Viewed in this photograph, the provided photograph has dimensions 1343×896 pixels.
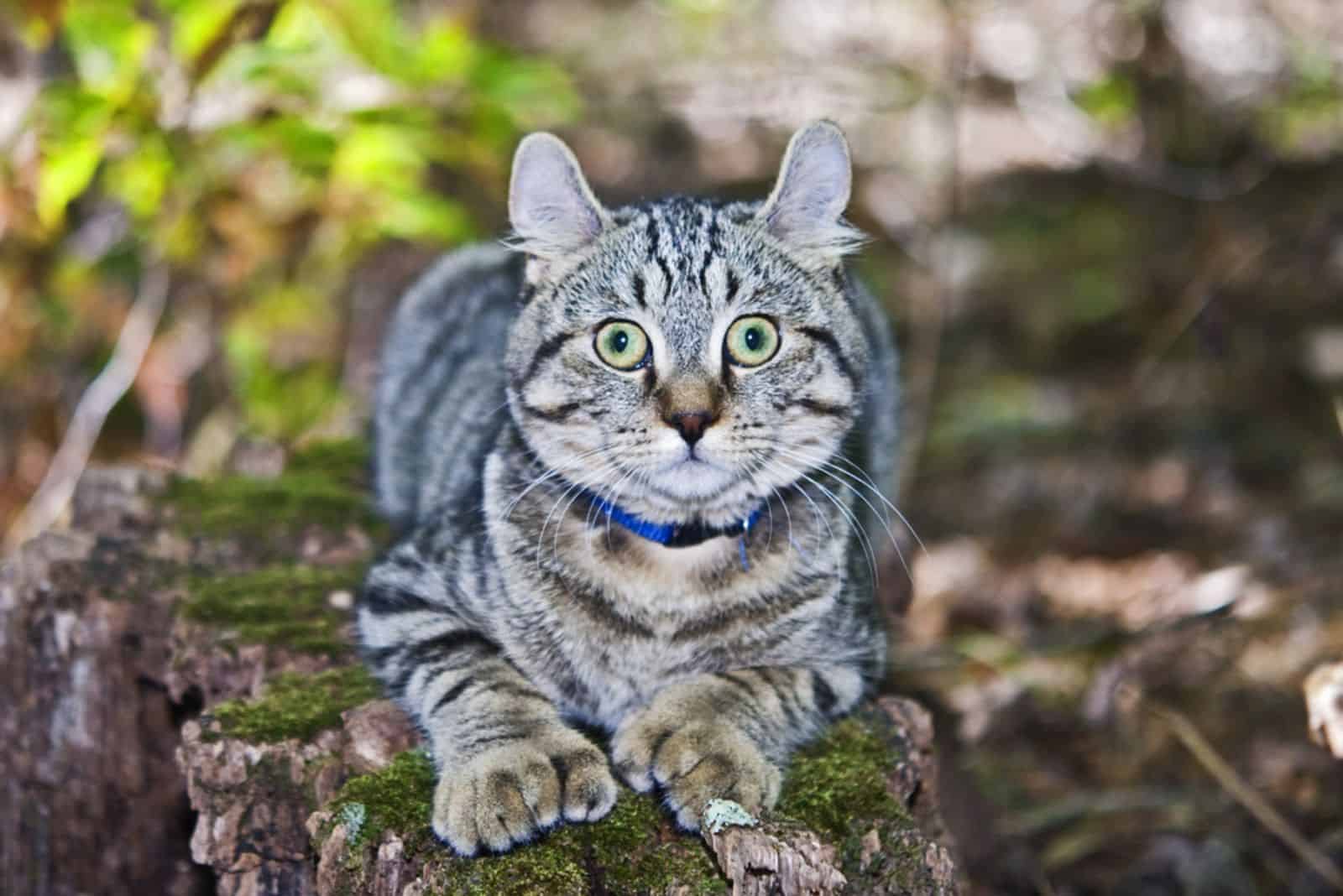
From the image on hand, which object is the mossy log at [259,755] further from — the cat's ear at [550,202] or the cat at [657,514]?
the cat's ear at [550,202]

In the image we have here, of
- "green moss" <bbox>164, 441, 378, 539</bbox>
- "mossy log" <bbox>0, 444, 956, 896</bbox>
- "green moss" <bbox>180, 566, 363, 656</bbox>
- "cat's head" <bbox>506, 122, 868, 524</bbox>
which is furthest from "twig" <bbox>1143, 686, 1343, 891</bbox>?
"green moss" <bbox>164, 441, 378, 539</bbox>

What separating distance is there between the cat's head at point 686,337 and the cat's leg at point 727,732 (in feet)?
1.21

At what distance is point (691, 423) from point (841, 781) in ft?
2.50

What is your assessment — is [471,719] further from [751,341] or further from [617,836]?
[751,341]

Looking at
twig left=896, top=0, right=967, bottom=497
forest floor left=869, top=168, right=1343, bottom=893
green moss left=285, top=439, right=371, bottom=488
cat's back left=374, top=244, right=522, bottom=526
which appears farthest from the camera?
twig left=896, top=0, right=967, bottom=497

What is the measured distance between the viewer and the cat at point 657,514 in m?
2.52

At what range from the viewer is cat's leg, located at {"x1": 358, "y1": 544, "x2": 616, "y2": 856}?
2223 millimetres

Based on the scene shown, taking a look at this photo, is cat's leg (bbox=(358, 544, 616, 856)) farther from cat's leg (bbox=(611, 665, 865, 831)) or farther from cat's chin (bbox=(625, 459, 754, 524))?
cat's chin (bbox=(625, 459, 754, 524))

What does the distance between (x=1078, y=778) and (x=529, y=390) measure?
2.67 metres

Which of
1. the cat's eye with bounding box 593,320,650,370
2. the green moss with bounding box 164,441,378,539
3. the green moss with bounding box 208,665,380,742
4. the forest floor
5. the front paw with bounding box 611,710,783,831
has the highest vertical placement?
the cat's eye with bounding box 593,320,650,370

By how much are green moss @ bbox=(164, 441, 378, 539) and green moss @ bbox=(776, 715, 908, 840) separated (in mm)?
1833

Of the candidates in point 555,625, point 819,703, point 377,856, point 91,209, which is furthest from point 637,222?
point 91,209

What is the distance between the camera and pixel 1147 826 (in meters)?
3.82

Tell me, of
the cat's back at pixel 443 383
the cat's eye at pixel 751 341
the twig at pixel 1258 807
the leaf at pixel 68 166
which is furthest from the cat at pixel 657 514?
the leaf at pixel 68 166
